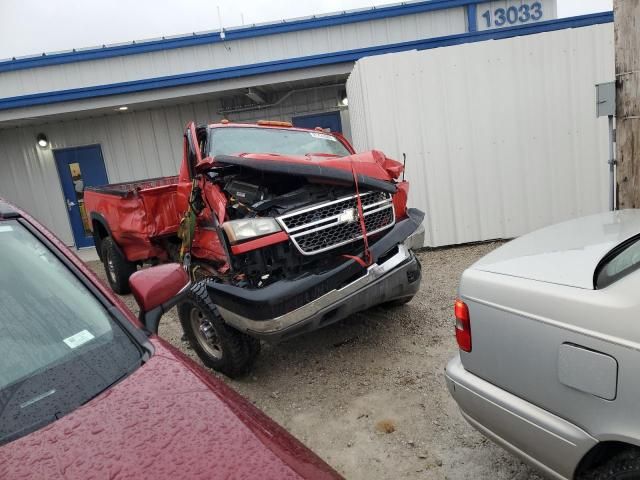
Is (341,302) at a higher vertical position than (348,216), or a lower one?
lower

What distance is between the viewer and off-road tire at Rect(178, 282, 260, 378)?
3750mm

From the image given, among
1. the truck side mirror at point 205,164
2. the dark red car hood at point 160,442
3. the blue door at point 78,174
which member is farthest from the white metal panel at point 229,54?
the dark red car hood at point 160,442

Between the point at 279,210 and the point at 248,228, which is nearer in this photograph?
the point at 248,228

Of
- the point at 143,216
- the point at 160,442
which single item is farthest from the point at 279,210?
the point at 143,216

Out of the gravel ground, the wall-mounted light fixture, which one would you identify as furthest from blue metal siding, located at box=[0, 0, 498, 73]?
the gravel ground

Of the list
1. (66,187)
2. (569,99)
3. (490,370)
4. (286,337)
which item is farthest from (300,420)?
(66,187)

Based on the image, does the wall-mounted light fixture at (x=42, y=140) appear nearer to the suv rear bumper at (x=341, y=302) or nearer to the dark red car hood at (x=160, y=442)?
the suv rear bumper at (x=341, y=302)

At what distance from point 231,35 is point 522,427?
10119mm

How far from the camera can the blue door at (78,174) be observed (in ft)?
37.5

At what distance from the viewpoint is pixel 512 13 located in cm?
1083

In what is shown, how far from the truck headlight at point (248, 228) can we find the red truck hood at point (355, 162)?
54cm

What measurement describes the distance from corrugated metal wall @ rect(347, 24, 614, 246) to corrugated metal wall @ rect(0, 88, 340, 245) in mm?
5004

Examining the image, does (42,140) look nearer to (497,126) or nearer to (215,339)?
(215,339)

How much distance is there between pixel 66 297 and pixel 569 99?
6726mm
